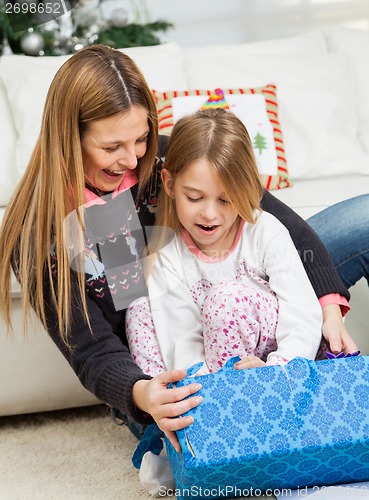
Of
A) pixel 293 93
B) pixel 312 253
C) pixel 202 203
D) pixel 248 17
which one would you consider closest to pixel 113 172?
pixel 202 203

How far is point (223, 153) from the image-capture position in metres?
1.42

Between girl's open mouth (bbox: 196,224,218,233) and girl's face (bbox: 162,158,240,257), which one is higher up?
girl's face (bbox: 162,158,240,257)

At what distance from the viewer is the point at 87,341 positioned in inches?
54.7

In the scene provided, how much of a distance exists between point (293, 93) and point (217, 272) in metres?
0.98

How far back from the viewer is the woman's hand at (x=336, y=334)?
1.41 m

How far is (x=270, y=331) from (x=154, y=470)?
33 cm

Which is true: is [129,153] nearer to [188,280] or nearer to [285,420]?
[188,280]

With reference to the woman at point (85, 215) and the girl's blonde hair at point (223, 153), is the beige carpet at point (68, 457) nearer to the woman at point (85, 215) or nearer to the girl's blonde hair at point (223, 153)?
the woman at point (85, 215)

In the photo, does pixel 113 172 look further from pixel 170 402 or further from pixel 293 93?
pixel 293 93

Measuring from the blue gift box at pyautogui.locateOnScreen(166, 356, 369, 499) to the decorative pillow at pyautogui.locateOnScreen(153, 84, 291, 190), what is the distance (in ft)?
3.10

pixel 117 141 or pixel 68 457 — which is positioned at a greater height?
pixel 117 141

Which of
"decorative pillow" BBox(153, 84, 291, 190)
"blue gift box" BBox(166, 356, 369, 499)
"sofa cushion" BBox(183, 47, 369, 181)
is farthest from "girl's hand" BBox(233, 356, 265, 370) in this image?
"sofa cushion" BBox(183, 47, 369, 181)

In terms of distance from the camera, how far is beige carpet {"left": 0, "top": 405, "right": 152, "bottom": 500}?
1472 millimetres

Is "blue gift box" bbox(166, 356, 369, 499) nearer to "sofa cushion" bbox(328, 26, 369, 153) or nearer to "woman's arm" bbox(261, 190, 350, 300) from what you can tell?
"woman's arm" bbox(261, 190, 350, 300)
